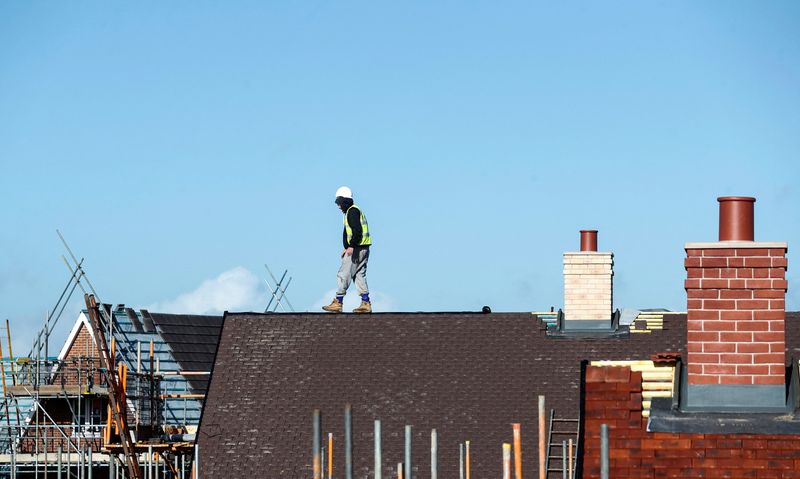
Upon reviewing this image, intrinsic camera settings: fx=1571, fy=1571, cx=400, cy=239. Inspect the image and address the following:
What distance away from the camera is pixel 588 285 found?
26.5 metres

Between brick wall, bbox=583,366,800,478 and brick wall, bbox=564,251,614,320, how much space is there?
43.3 feet

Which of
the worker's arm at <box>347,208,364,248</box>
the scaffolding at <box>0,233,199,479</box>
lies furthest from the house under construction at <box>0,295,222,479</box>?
the worker's arm at <box>347,208,364,248</box>

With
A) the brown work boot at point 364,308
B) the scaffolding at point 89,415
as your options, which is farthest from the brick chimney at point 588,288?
the scaffolding at point 89,415

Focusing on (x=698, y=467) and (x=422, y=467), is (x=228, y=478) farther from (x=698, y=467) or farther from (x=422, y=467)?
(x=698, y=467)

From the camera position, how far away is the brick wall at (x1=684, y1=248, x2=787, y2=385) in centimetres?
1320

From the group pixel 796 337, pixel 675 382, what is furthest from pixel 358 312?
pixel 675 382

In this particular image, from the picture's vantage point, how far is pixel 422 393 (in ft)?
85.5

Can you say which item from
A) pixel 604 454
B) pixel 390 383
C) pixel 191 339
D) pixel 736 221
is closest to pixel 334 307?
pixel 390 383

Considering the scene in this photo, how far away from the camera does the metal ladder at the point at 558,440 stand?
77.4 ft

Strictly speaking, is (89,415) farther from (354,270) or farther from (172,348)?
(354,270)

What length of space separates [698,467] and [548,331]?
46.7 ft

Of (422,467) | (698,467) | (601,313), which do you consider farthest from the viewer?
(601,313)

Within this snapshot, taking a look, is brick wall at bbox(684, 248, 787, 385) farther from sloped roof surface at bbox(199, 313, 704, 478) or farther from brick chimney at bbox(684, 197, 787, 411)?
sloped roof surface at bbox(199, 313, 704, 478)

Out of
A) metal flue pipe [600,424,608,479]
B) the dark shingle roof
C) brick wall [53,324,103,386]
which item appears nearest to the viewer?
metal flue pipe [600,424,608,479]
